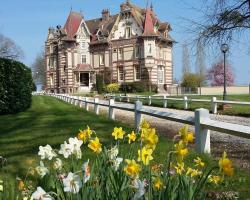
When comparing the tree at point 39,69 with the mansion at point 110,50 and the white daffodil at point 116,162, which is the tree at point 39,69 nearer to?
the mansion at point 110,50

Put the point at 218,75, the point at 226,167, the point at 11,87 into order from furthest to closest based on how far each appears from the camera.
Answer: the point at 218,75 → the point at 11,87 → the point at 226,167

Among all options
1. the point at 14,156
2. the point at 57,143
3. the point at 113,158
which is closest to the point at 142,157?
the point at 113,158

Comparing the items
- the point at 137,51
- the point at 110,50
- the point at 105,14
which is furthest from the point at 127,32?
the point at 105,14

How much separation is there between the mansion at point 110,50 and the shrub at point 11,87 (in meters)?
43.6

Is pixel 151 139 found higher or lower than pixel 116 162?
higher

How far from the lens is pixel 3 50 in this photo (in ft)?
281

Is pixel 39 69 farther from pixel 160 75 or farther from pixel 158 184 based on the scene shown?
pixel 158 184

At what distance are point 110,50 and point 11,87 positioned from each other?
51.5 metres

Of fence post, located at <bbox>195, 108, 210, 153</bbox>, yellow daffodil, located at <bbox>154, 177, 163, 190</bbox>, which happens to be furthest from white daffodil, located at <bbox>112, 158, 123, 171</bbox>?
fence post, located at <bbox>195, 108, 210, 153</bbox>

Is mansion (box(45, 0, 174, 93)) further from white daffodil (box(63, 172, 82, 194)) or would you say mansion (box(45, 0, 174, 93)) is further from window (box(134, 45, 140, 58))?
white daffodil (box(63, 172, 82, 194))

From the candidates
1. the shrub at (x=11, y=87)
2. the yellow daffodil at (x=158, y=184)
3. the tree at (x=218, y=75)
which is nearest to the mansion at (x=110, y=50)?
the tree at (x=218, y=75)

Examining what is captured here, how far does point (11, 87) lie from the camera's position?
21859mm

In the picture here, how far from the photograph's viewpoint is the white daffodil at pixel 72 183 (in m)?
2.98

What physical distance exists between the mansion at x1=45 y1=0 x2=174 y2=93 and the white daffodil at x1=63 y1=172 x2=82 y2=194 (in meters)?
62.9
